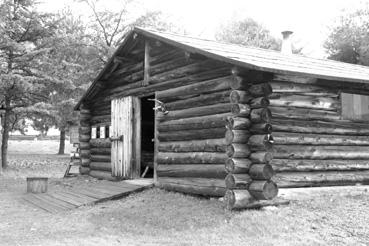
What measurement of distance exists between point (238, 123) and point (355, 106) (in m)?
3.74

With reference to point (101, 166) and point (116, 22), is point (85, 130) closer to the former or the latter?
point (101, 166)

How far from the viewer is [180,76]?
10578 millimetres

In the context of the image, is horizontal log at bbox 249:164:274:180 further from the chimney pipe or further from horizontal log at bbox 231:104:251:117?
the chimney pipe

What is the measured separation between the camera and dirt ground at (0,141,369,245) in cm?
685

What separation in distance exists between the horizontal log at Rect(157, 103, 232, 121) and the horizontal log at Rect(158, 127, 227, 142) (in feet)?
1.25

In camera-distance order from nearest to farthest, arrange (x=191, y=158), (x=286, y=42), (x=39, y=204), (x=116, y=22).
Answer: (x=191, y=158) < (x=39, y=204) < (x=286, y=42) < (x=116, y=22)

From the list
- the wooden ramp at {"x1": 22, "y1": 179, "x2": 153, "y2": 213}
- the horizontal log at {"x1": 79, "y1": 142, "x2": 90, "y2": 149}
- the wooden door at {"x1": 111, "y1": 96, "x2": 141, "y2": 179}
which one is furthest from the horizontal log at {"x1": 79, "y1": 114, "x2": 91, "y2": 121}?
the wooden ramp at {"x1": 22, "y1": 179, "x2": 153, "y2": 213}

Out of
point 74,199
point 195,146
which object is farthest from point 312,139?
point 74,199

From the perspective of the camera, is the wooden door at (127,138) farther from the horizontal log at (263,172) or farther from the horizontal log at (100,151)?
the horizontal log at (263,172)

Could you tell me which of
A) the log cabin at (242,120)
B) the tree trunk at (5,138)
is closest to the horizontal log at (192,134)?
the log cabin at (242,120)

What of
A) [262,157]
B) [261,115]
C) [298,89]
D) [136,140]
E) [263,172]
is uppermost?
[298,89]

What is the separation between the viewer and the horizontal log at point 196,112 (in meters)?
9.09

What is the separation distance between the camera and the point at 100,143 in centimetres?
1482

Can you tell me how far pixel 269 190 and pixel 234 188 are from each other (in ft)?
2.19
